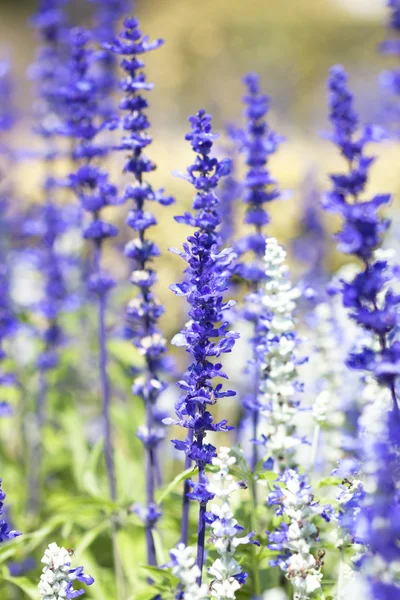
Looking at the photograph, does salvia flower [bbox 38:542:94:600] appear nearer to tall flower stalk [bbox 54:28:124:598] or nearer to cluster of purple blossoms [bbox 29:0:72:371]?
tall flower stalk [bbox 54:28:124:598]

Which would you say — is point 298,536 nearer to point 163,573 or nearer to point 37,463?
point 163,573

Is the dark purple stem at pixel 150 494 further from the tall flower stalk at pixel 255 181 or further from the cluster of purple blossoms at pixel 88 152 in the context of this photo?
the cluster of purple blossoms at pixel 88 152

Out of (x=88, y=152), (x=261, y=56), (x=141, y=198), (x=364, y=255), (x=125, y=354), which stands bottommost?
(x=125, y=354)

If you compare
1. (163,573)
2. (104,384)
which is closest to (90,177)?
(104,384)

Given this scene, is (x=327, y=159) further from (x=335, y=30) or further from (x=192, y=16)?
(x=192, y=16)

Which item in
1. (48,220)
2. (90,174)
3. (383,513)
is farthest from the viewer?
(48,220)

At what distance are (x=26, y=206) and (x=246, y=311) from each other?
5611 mm

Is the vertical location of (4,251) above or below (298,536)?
above

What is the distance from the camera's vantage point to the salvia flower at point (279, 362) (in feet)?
9.21

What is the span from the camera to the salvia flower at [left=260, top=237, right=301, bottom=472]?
9.21 ft

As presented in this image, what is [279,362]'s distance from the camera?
9.41 ft

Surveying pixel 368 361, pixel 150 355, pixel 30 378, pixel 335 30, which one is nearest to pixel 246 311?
pixel 150 355

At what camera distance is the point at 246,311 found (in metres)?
3.69

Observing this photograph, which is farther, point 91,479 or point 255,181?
point 91,479
